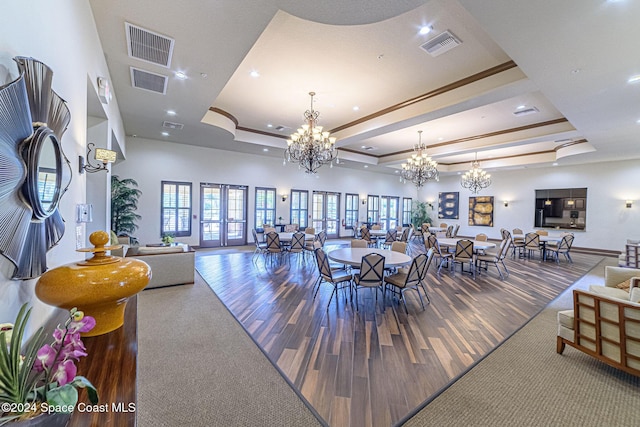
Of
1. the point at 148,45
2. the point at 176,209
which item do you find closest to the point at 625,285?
the point at 148,45

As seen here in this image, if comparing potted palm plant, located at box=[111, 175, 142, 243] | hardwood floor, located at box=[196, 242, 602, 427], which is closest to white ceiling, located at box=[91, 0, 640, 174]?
potted palm plant, located at box=[111, 175, 142, 243]

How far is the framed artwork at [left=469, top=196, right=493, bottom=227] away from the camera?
1392 centimetres

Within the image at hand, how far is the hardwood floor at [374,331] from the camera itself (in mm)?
2295

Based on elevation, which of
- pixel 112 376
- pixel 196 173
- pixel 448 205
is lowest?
pixel 112 376

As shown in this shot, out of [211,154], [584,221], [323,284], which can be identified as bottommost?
[323,284]

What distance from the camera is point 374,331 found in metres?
3.46

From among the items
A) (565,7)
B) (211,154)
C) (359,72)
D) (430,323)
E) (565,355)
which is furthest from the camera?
(211,154)

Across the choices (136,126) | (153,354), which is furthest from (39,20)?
(136,126)

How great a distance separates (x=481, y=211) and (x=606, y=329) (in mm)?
Answer: 13065

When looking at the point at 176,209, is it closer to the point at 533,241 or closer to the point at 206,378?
the point at 206,378

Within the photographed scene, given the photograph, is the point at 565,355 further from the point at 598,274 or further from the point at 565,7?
the point at 598,274

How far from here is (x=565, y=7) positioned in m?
2.68

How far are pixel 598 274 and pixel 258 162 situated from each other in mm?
11207

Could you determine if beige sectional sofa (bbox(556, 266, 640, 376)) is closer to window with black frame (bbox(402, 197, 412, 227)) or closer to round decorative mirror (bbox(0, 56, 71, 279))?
round decorative mirror (bbox(0, 56, 71, 279))
